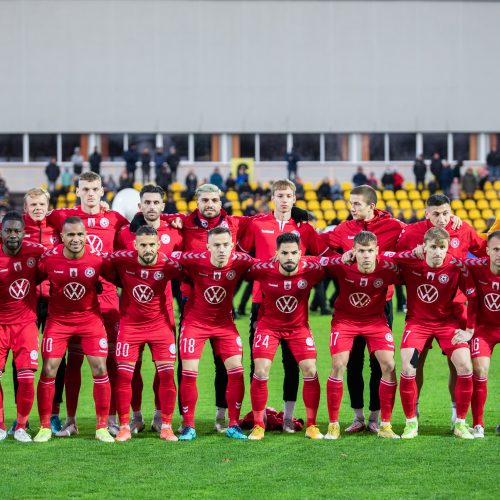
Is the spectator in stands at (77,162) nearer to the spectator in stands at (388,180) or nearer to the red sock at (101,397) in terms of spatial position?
the spectator in stands at (388,180)

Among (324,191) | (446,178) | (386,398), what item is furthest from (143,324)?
(446,178)

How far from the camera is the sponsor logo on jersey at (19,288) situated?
32.4ft

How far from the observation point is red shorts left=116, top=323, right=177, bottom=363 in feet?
32.4

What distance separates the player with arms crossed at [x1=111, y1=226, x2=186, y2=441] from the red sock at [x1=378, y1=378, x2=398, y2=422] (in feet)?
5.96

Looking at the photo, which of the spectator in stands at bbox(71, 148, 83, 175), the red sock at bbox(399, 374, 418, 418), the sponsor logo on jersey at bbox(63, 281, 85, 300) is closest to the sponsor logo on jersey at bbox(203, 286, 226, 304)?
the sponsor logo on jersey at bbox(63, 281, 85, 300)

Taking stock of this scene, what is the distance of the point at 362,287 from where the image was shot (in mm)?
9945

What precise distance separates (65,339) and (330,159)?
88.2ft

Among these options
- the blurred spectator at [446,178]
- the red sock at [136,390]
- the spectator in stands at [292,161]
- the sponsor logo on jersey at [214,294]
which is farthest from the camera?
the spectator in stands at [292,161]

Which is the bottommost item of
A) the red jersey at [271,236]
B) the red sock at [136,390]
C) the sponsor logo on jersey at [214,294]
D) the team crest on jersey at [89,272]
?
the red sock at [136,390]

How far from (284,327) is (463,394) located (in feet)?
5.45

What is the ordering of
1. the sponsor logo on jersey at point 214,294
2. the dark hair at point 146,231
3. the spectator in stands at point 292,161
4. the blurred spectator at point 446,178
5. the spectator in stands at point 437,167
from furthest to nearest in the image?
the spectator in stands at point 292,161 → the spectator in stands at point 437,167 → the blurred spectator at point 446,178 → the sponsor logo on jersey at point 214,294 → the dark hair at point 146,231

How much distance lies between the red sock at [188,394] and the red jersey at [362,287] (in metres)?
1.42

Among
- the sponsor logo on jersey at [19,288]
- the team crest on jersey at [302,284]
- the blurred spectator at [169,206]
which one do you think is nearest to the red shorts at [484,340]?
the team crest on jersey at [302,284]

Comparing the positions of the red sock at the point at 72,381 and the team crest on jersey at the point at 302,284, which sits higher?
the team crest on jersey at the point at 302,284
